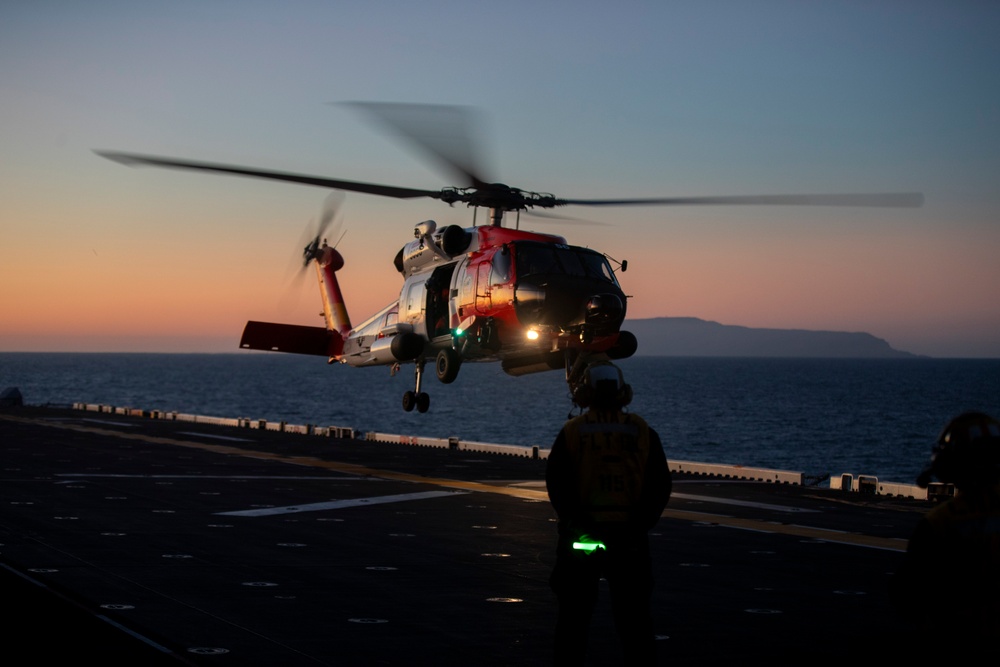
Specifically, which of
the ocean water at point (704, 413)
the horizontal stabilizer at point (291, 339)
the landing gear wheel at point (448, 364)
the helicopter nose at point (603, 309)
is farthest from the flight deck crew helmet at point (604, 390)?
the ocean water at point (704, 413)

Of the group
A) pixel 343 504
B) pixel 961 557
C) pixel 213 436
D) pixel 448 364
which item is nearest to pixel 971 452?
pixel 961 557

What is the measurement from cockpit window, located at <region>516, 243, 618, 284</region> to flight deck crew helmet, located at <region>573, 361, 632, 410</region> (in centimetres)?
1644

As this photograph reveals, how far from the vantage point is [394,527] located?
60.8 ft

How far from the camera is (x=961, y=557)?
5.16m

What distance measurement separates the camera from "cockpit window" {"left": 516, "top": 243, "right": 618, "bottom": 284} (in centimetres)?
2436

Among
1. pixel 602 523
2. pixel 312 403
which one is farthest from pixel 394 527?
pixel 312 403

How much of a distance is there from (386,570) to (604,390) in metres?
7.19

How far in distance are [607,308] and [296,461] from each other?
13.4 metres

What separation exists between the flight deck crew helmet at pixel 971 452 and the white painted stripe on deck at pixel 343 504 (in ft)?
52.4

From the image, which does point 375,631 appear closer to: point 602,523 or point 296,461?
point 602,523

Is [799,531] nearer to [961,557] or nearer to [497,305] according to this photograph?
[497,305]

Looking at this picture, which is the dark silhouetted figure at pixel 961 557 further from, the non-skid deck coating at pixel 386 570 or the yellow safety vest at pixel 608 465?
the yellow safety vest at pixel 608 465

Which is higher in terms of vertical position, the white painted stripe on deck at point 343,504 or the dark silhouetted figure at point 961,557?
the dark silhouetted figure at point 961,557

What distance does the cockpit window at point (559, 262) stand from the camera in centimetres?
2436
